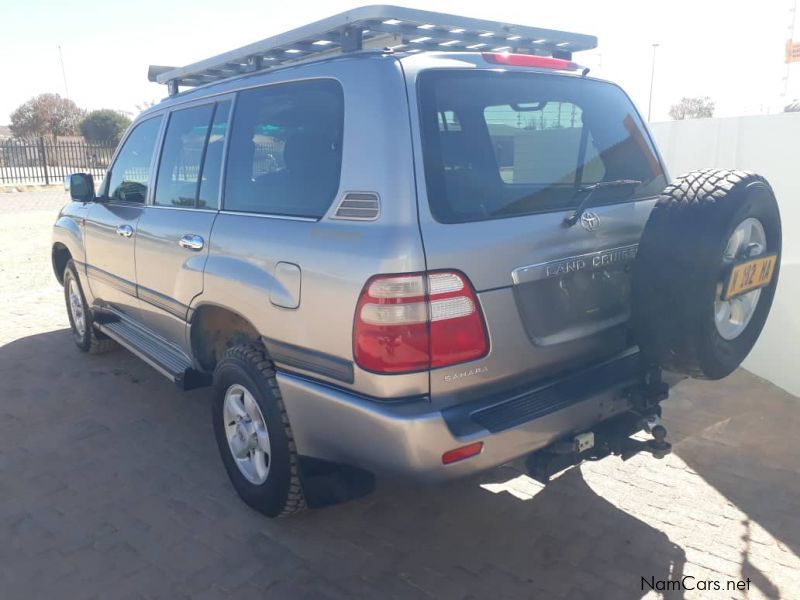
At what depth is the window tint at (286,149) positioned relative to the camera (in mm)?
2709

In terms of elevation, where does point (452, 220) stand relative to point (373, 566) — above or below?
above

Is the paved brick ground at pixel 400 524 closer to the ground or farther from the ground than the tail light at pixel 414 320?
closer to the ground

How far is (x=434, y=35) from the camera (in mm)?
2996

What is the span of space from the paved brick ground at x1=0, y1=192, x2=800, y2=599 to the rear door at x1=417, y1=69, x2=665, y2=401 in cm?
75

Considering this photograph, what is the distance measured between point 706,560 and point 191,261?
2.74 m

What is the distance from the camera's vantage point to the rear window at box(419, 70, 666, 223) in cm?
249

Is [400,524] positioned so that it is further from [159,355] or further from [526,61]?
[526,61]

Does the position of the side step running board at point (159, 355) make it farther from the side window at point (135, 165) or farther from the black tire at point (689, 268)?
the black tire at point (689, 268)

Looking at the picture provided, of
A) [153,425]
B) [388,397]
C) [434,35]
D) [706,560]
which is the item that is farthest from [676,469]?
[153,425]

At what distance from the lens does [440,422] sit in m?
2.30

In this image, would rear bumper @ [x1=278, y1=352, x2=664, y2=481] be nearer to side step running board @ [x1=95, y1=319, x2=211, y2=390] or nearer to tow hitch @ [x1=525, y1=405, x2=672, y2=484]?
tow hitch @ [x1=525, y1=405, x2=672, y2=484]

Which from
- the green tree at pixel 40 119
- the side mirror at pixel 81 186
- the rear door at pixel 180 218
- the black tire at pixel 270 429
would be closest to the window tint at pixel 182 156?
the rear door at pixel 180 218

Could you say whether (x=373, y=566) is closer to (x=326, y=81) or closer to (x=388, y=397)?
(x=388, y=397)

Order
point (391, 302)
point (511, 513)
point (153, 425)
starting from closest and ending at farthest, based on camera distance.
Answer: point (391, 302), point (511, 513), point (153, 425)
